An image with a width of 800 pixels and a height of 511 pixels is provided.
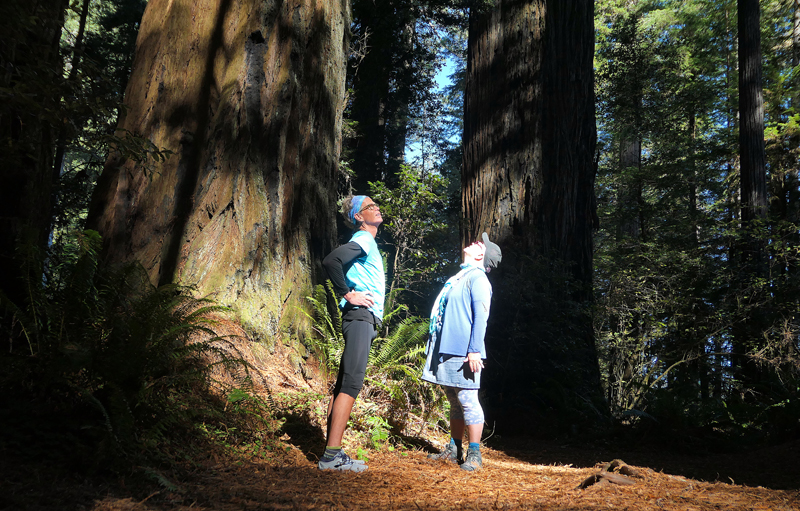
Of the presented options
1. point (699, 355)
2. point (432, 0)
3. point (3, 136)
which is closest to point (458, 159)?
point (432, 0)

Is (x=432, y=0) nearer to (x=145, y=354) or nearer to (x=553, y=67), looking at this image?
Result: (x=553, y=67)

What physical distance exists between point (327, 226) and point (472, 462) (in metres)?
3.32

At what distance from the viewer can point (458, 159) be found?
20.2m

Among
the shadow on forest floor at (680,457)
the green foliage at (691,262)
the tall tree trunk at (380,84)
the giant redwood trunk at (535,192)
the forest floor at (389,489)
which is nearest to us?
the forest floor at (389,489)

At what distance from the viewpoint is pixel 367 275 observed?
12.9 ft

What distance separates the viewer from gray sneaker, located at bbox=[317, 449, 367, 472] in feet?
12.0

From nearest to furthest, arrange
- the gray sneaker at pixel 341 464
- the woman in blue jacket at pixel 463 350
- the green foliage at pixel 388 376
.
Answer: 1. the gray sneaker at pixel 341 464
2. the woman in blue jacket at pixel 463 350
3. the green foliage at pixel 388 376

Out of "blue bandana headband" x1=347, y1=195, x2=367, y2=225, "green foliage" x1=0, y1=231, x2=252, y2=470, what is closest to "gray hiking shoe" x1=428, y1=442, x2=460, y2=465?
"green foliage" x1=0, y1=231, x2=252, y2=470

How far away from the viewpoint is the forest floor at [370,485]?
2.65m

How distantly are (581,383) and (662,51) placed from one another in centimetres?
1241

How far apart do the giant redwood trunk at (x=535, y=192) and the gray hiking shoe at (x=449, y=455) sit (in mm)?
3420

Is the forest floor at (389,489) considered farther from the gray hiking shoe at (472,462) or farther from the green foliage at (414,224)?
the green foliage at (414,224)

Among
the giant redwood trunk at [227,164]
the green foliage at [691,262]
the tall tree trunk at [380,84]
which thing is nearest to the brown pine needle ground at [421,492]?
the giant redwood trunk at [227,164]

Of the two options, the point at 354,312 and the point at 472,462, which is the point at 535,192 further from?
the point at 354,312
